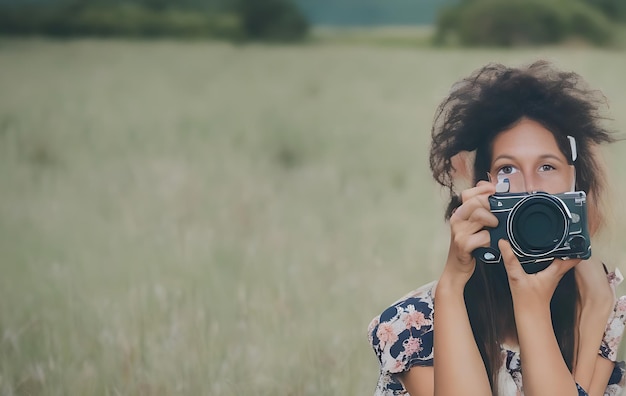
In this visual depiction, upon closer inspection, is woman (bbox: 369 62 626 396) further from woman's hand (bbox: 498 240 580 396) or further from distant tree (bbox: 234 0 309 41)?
distant tree (bbox: 234 0 309 41)

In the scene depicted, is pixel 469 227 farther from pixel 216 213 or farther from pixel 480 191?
pixel 216 213

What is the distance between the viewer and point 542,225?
6.54 feet

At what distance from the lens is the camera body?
6.50 ft

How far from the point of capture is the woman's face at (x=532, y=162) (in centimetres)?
212

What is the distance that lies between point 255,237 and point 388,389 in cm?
259

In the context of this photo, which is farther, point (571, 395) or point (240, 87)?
point (240, 87)

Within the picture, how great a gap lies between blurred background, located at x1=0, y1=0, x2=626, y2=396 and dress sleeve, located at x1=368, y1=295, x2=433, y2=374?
16.8 inches

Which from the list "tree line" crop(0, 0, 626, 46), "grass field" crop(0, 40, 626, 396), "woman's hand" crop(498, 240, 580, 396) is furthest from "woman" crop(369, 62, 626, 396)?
"tree line" crop(0, 0, 626, 46)

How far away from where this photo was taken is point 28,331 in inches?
132

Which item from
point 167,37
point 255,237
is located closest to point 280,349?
point 255,237

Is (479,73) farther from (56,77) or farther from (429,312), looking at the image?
(56,77)

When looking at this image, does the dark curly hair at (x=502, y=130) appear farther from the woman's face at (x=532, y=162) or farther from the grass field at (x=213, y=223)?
the grass field at (x=213, y=223)

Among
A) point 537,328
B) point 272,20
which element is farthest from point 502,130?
point 272,20

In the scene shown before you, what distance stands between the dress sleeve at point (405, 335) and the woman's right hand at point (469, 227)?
7.7 inches
